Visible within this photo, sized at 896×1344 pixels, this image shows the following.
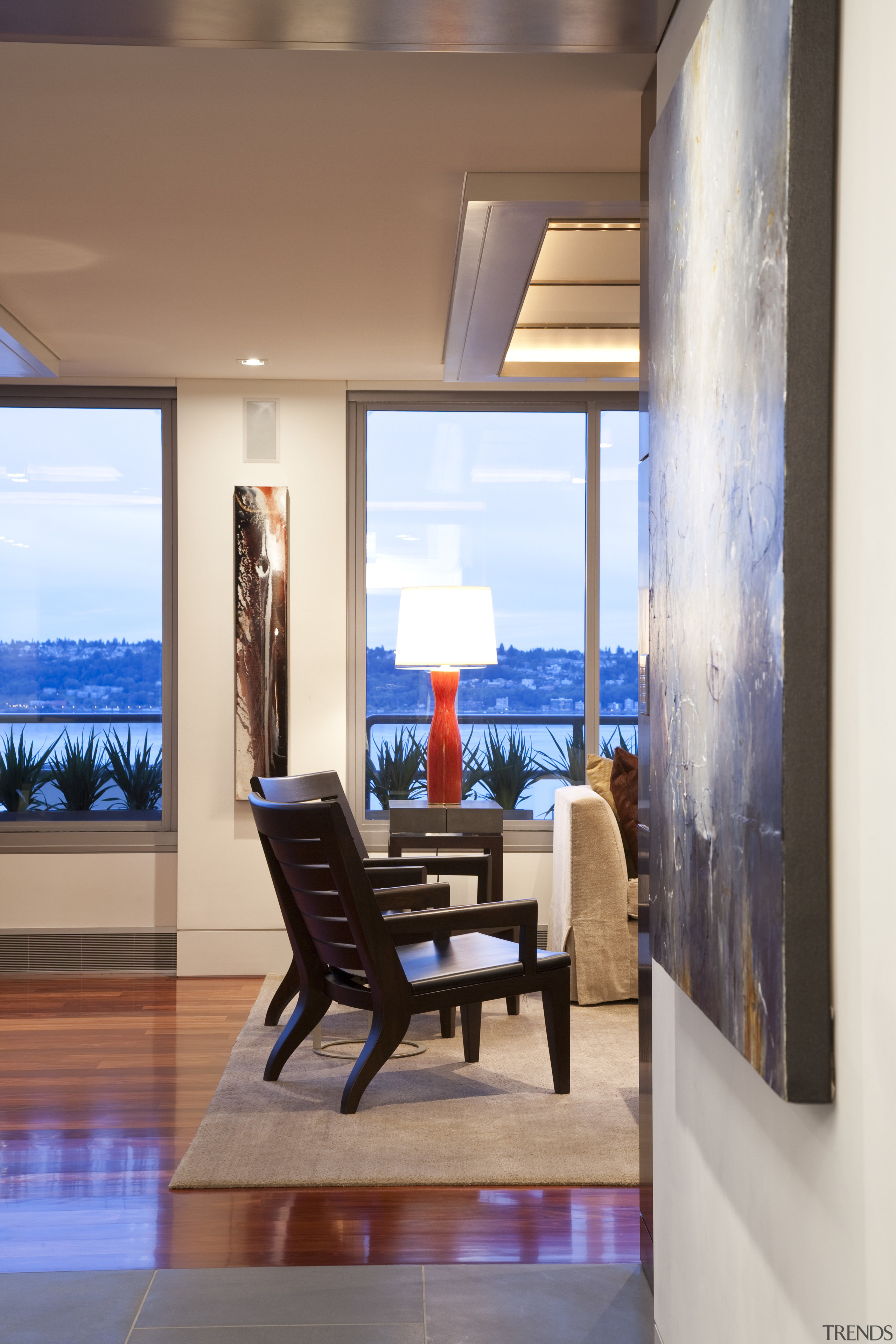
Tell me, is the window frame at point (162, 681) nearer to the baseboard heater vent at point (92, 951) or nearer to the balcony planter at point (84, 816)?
the balcony planter at point (84, 816)

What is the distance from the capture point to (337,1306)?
2.40 m

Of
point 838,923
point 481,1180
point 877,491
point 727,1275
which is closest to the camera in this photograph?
point 877,491

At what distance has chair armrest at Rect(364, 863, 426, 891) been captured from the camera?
14.6ft

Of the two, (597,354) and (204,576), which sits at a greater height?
(597,354)

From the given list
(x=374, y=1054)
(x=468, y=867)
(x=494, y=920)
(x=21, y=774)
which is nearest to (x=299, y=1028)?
(x=374, y=1054)

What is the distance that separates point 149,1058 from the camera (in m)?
4.18

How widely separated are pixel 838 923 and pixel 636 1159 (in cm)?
225

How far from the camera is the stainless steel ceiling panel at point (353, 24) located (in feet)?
6.88

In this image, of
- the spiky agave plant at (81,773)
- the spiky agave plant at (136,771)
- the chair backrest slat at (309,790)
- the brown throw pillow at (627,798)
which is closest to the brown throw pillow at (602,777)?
the brown throw pillow at (627,798)

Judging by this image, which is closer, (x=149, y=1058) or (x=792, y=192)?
(x=792, y=192)

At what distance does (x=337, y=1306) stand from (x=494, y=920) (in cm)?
142

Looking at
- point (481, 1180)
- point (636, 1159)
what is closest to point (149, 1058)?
point (481, 1180)

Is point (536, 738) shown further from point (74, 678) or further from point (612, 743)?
point (74, 678)

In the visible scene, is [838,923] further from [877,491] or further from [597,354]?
[597,354]
